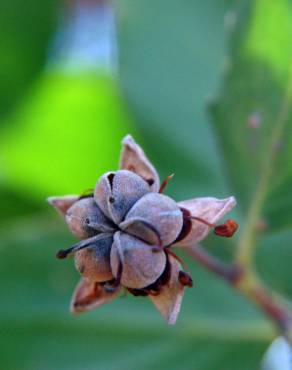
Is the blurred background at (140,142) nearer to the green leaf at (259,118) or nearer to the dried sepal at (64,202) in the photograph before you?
the green leaf at (259,118)

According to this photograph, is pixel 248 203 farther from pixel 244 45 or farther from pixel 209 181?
pixel 209 181

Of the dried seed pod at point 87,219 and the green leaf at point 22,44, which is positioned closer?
the dried seed pod at point 87,219

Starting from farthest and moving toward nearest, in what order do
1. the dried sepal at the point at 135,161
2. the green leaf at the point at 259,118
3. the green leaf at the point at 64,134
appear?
the green leaf at the point at 64,134
the green leaf at the point at 259,118
the dried sepal at the point at 135,161

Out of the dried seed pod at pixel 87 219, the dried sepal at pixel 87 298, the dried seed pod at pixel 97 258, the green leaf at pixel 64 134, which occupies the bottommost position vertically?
the dried seed pod at pixel 97 258

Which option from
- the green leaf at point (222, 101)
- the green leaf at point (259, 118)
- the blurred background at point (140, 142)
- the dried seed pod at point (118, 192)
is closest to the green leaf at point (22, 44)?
the blurred background at point (140, 142)

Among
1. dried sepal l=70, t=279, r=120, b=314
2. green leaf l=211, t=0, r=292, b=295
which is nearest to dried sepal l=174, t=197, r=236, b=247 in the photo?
dried sepal l=70, t=279, r=120, b=314

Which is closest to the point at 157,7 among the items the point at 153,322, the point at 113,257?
the point at 153,322
